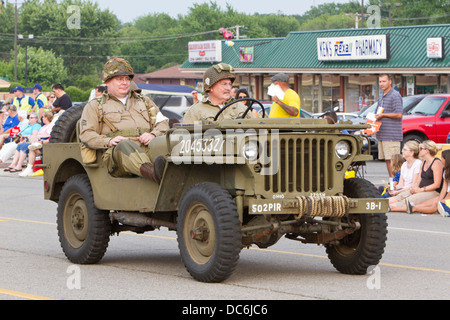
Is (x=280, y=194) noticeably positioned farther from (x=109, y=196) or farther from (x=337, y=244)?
(x=109, y=196)

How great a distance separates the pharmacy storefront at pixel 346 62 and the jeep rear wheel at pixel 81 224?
115ft

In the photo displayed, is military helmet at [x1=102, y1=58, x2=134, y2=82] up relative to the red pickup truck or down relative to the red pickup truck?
up

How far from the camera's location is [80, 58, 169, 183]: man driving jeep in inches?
375

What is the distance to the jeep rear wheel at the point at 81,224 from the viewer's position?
9742mm

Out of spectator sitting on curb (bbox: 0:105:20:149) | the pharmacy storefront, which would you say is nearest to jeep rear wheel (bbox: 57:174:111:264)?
spectator sitting on curb (bbox: 0:105:20:149)

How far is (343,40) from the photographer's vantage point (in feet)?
162

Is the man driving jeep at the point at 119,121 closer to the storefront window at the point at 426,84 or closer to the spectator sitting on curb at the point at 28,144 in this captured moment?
the spectator sitting on curb at the point at 28,144

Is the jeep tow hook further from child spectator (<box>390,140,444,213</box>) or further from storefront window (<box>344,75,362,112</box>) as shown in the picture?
storefront window (<box>344,75,362,112</box>)

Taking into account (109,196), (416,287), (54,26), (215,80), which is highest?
(54,26)

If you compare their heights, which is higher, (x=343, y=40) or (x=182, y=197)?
(x=343, y=40)

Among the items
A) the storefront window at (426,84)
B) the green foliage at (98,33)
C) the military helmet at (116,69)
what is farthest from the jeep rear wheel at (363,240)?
the green foliage at (98,33)

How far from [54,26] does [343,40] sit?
80778 millimetres
